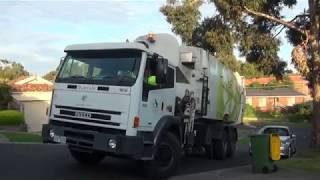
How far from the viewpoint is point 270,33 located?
25453 mm

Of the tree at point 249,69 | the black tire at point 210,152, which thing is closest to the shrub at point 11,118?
the tree at point 249,69

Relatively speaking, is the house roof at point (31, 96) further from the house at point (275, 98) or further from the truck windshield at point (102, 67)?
the house at point (275, 98)

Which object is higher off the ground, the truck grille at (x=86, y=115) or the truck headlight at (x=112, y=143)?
the truck grille at (x=86, y=115)

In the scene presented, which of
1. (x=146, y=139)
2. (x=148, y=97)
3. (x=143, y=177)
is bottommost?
(x=143, y=177)

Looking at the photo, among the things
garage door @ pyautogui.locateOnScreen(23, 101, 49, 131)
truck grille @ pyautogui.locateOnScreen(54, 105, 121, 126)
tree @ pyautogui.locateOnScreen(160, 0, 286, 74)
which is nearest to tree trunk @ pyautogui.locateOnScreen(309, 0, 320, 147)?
tree @ pyautogui.locateOnScreen(160, 0, 286, 74)

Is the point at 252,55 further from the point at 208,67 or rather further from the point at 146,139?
the point at 146,139

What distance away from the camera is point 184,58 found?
17.4 meters

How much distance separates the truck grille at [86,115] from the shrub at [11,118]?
101 ft

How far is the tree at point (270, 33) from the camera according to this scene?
2305 centimetres

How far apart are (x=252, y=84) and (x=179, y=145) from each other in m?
98.0

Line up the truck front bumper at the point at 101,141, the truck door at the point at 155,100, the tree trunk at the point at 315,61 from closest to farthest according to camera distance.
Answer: the truck front bumper at the point at 101,141
the truck door at the point at 155,100
the tree trunk at the point at 315,61

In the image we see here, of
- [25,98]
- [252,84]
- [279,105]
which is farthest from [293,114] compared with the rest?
[25,98]

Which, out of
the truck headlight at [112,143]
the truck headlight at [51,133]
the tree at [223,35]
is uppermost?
the tree at [223,35]

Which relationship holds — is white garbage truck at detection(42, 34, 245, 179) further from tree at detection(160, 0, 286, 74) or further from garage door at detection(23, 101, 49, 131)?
garage door at detection(23, 101, 49, 131)
